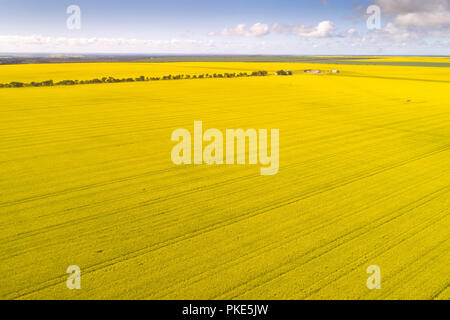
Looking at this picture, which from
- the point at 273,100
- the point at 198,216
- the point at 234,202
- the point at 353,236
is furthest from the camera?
the point at 273,100

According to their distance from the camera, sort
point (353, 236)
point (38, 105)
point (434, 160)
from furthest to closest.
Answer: point (38, 105) → point (434, 160) → point (353, 236)

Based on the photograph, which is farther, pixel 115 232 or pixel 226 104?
pixel 226 104

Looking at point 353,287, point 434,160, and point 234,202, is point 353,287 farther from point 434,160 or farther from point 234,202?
point 434,160

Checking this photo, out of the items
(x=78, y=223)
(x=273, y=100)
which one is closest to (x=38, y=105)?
(x=273, y=100)
